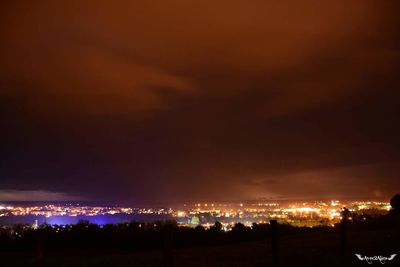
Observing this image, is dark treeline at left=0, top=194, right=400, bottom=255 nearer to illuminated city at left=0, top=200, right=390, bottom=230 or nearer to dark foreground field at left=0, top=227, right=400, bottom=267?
dark foreground field at left=0, top=227, right=400, bottom=267

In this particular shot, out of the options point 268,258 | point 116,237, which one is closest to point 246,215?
point 116,237

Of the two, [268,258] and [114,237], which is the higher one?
[114,237]

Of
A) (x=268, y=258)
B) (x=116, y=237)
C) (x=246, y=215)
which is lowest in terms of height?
(x=268, y=258)

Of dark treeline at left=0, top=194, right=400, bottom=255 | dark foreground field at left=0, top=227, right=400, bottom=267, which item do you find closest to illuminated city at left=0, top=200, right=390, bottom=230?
dark treeline at left=0, top=194, right=400, bottom=255

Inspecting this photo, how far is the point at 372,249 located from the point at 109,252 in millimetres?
13631

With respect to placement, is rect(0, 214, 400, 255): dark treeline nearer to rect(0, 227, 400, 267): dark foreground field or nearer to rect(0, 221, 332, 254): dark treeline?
rect(0, 221, 332, 254): dark treeline
